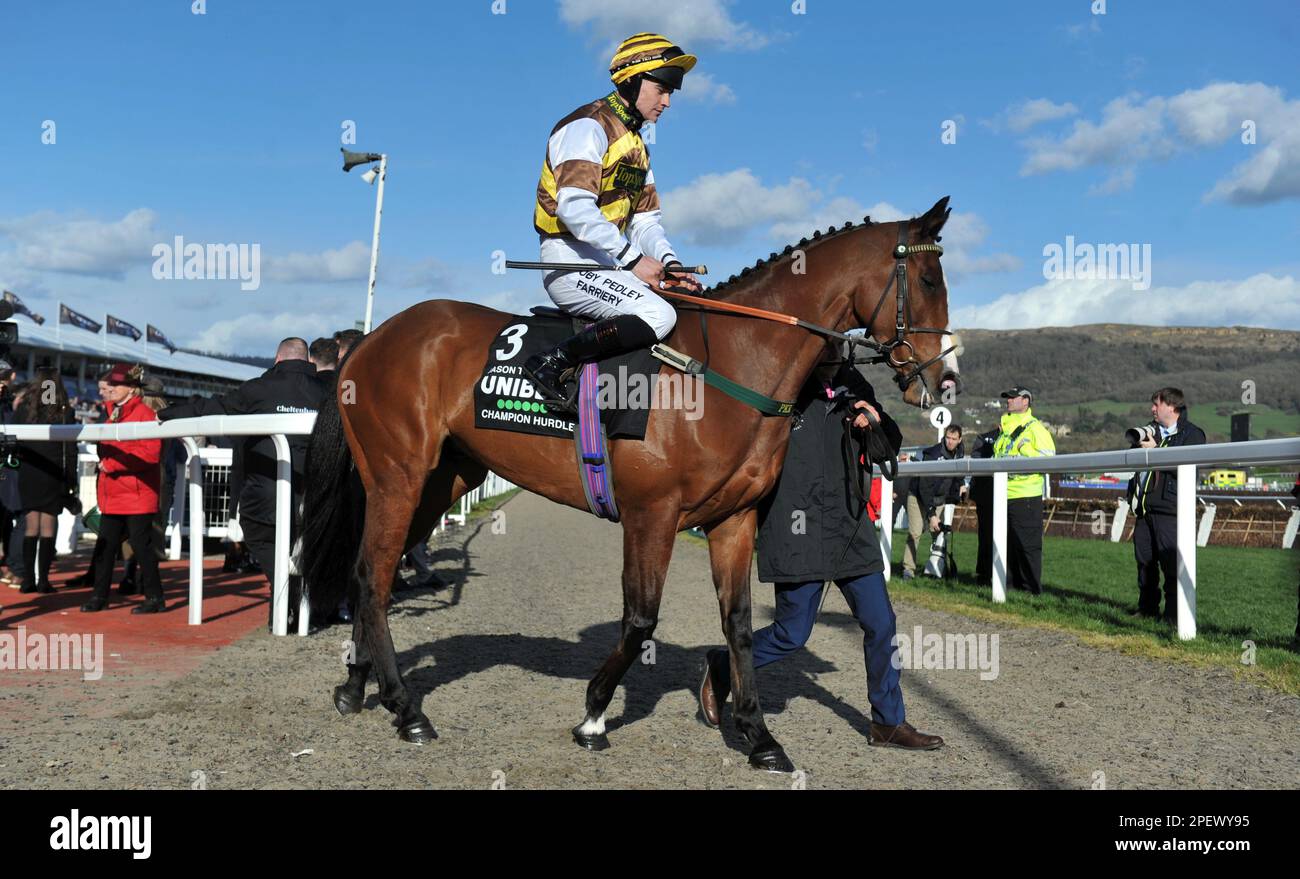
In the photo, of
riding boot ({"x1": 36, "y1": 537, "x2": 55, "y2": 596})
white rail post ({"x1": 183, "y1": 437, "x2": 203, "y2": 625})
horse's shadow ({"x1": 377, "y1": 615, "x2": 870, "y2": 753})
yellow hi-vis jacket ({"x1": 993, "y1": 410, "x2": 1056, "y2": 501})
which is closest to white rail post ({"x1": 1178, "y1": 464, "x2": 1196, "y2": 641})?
horse's shadow ({"x1": 377, "y1": 615, "x2": 870, "y2": 753})

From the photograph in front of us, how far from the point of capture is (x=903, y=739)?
14.5ft

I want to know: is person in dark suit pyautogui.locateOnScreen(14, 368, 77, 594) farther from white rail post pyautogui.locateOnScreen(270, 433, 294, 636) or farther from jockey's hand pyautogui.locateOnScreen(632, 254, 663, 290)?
jockey's hand pyautogui.locateOnScreen(632, 254, 663, 290)

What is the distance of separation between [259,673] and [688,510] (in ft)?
9.15

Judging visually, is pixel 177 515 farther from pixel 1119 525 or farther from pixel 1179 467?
pixel 1119 525

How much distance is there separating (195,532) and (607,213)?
13.6ft

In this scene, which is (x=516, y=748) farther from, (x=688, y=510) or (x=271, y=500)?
(x=271, y=500)

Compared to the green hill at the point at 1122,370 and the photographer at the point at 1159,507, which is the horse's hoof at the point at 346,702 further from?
the green hill at the point at 1122,370

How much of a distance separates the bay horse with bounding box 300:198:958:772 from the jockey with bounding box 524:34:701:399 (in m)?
0.23

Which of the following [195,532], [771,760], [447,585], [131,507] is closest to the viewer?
[771,760]

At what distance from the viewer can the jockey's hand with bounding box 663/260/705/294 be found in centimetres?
470

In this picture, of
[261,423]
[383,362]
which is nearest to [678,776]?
[383,362]

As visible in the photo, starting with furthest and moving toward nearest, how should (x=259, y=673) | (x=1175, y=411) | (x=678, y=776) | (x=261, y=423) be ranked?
(x=1175, y=411) < (x=261, y=423) < (x=259, y=673) < (x=678, y=776)

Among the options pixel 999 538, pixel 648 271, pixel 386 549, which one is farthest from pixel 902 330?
pixel 999 538
